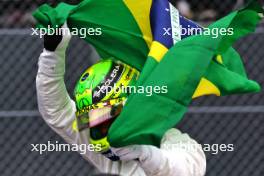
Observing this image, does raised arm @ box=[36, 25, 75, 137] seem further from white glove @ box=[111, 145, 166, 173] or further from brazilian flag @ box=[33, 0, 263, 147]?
white glove @ box=[111, 145, 166, 173]

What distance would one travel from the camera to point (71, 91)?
3961 mm

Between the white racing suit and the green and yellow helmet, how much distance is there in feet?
0.29

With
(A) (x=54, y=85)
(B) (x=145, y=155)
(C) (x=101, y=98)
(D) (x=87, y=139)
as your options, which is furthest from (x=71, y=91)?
(B) (x=145, y=155)

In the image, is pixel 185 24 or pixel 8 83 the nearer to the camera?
pixel 185 24

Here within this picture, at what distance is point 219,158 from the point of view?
406cm

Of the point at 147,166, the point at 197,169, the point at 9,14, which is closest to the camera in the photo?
the point at 147,166

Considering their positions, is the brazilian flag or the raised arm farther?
the raised arm

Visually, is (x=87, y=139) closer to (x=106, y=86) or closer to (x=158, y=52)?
(x=106, y=86)

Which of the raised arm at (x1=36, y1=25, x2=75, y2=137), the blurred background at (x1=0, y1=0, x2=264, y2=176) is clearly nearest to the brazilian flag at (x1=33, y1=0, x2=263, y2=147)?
the raised arm at (x1=36, y1=25, x2=75, y2=137)

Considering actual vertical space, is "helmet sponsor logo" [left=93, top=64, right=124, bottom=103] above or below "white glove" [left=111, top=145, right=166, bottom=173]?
above

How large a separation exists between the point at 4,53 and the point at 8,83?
0.13 m

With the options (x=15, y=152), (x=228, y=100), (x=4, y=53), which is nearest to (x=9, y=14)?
(x=4, y=53)

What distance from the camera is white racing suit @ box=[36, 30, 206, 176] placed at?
2.41 m

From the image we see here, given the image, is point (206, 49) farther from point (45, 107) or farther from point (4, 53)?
point (4, 53)
